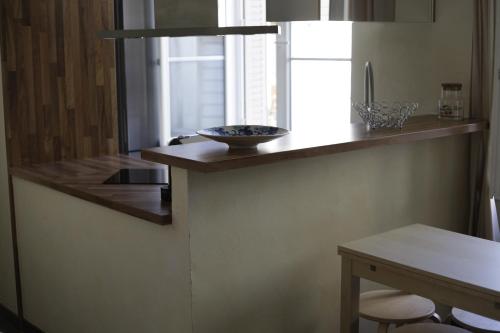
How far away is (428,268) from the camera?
7.39 feet

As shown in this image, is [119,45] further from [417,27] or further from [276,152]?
[276,152]

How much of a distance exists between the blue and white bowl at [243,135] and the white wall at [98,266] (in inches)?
8.6

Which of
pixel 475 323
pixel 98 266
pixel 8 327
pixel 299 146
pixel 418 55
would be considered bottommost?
pixel 8 327

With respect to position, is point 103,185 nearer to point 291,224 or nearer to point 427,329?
point 291,224

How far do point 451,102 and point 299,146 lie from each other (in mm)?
1099

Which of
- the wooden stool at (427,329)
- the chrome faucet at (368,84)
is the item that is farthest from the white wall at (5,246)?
the wooden stool at (427,329)

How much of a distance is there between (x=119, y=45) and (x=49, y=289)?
1.48 meters

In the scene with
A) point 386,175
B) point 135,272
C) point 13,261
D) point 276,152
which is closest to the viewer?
point 276,152

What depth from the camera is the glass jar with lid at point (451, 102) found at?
330cm

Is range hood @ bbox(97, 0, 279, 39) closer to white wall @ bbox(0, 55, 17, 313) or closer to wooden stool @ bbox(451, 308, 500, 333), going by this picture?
white wall @ bbox(0, 55, 17, 313)

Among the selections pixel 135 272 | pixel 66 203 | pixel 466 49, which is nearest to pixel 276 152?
pixel 135 272

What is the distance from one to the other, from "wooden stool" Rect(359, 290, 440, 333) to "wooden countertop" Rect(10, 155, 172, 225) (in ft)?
2.74

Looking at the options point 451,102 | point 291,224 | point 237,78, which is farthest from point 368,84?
point 237,78

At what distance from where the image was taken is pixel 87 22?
12.3 feet
